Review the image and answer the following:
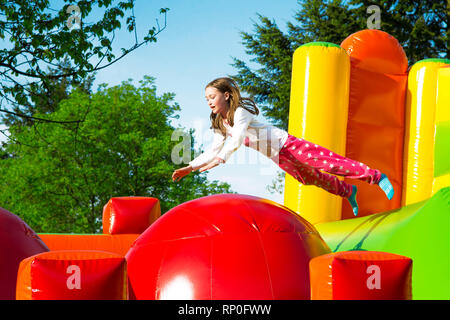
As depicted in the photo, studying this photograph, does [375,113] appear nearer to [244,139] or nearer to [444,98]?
[444,98]

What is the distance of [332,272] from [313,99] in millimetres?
3784

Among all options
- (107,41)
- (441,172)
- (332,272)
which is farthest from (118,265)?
(107,41)

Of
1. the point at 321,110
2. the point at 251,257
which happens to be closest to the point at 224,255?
the point at 251,257

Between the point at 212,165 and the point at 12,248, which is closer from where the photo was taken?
the point at 12,248

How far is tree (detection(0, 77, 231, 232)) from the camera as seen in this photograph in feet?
42.1

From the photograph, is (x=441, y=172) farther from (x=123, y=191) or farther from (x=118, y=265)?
(x=123, y=191)

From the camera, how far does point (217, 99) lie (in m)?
3.62

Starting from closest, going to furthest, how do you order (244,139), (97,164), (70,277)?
(70,277)
(244,139)
(97,164)

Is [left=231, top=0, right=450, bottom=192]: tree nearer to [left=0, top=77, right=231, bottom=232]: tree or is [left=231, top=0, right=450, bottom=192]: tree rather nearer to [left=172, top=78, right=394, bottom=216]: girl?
[left=0, top=77, right=231, bottom=232]: tree

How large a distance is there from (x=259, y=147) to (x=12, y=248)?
2.01m

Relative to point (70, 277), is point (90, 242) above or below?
above

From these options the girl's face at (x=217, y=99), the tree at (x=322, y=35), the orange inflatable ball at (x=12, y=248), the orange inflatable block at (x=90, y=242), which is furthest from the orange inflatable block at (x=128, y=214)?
the tree at (x=322, y=35)

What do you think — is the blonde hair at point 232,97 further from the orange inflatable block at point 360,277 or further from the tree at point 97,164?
the tree at point 97,164

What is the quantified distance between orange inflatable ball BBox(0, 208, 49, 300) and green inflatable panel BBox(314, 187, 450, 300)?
2.13 m
